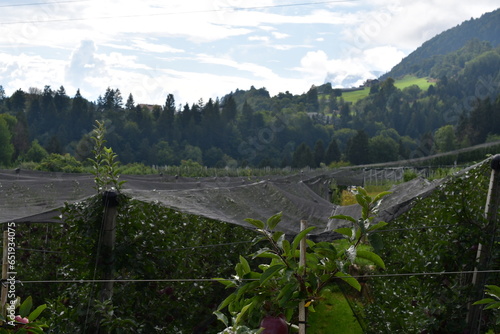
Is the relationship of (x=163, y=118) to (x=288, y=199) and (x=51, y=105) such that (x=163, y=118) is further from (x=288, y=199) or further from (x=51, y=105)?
(x=288, y=199)

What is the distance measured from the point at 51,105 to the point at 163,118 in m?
13.4

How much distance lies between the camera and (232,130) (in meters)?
86.2

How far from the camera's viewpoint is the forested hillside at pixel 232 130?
65.1 metres

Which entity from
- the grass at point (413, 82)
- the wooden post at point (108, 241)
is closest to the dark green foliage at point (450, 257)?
the wooden post at point (108, 241)

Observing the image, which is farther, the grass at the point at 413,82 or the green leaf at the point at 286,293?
the grass at the point at 413,82

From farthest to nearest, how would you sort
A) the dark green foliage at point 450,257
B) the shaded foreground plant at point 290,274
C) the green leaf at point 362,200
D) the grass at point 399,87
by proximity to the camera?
the grass at point 399,87, the dark green foliage at point 450,257, the green leaf at point 362,200, the shaded foreground plant at point 290,274

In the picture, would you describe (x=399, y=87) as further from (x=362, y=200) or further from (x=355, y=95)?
(x=362, y=200)

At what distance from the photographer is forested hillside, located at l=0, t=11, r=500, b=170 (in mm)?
65062

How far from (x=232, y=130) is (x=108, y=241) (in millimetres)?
82218

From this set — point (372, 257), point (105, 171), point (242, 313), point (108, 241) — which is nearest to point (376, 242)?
point (372, 257)

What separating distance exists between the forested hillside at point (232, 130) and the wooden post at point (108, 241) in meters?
33.7

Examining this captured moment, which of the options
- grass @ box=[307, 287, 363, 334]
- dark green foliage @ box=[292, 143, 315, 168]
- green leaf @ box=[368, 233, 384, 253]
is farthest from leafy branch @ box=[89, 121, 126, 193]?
dark green foliage @ box=[292, 143, 315, 168]

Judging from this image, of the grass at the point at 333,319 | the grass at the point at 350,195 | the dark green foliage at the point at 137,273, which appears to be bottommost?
the grass at the point at 333,319

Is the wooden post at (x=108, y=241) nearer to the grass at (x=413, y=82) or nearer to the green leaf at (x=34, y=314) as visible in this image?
the green leaf at (x=34, y=314)
